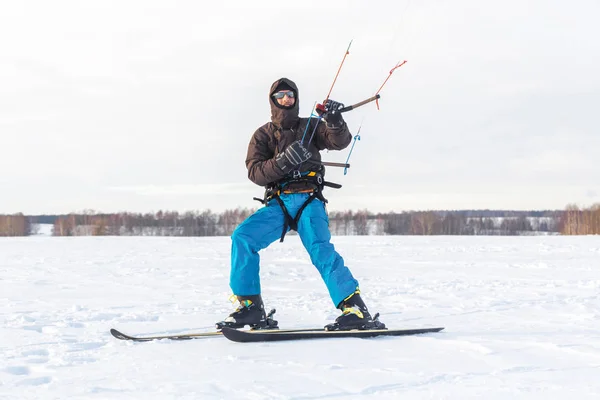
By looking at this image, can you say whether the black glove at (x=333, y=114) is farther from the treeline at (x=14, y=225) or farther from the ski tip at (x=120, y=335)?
the treeline at (x=14, y=225)

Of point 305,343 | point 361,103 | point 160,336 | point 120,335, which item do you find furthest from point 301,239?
point 120,335

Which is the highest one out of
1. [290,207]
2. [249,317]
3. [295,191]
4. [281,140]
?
[281,140]

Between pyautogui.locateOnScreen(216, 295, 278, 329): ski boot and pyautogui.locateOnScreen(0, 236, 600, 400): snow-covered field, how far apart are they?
360mm

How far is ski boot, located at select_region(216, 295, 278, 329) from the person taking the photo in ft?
14.5

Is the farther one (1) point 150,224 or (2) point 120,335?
(1) point 150,224

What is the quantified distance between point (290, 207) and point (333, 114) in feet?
2.52

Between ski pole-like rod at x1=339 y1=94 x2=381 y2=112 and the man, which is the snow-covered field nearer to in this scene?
the man

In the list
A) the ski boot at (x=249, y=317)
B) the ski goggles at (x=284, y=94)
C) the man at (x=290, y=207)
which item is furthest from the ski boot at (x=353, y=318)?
the ski goggles at (x=284, y=94)

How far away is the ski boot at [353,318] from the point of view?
4242mm

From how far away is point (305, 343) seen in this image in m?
3.92

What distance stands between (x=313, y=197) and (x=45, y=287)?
4.73 meters

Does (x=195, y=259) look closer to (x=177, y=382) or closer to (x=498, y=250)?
(x=498, y=250)

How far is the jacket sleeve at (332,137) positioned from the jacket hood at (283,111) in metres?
0.21

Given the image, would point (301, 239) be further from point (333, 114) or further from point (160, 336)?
point (160, 336)
